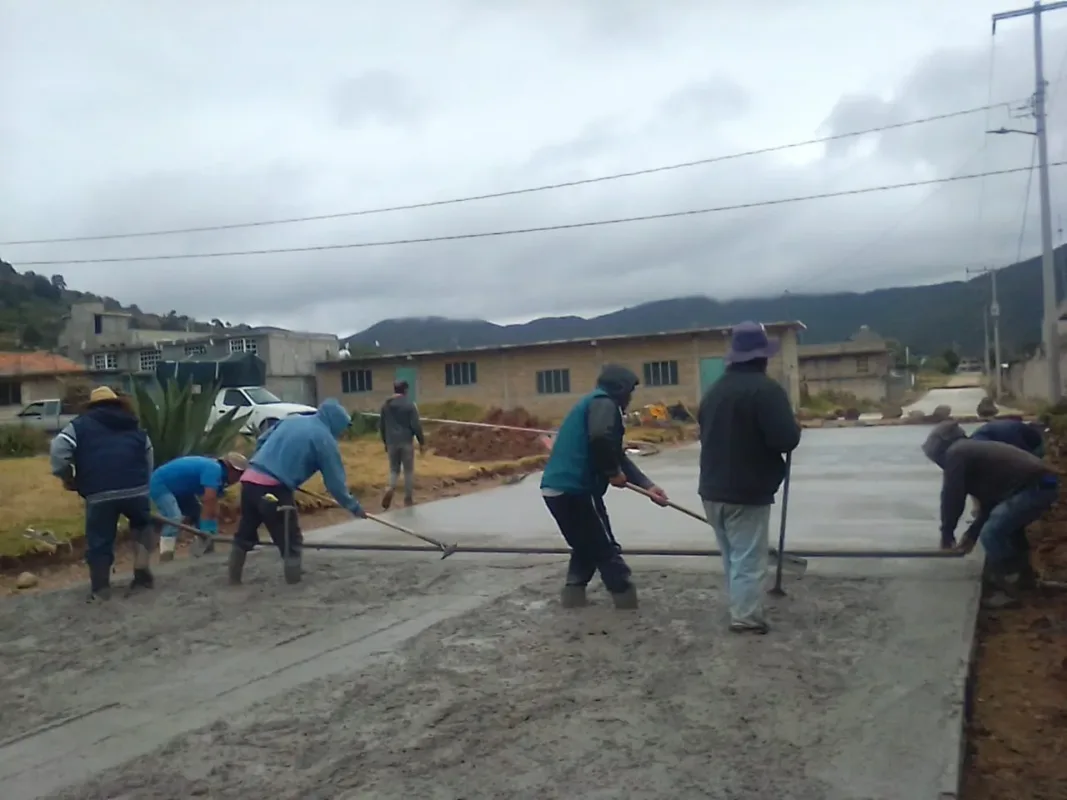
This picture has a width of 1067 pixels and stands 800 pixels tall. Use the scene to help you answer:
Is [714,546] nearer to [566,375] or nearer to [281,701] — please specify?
[281,701]

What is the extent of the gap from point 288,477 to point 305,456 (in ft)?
0.66

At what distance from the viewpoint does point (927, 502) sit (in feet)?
39.1

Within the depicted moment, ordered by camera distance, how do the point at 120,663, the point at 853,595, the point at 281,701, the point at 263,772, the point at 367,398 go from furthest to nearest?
1. the point at 367,398
2. the point at 853,595
3. the point at 120,663
4. the point at 281,701
5. the point at 263,772

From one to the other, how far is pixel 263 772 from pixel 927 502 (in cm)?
926

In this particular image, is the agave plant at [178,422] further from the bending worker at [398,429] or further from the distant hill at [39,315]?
the distant hill at [39,315]

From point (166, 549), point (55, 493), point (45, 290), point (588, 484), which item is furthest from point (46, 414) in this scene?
point (45, 290)

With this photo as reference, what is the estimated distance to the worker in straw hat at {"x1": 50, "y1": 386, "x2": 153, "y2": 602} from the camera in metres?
8.05

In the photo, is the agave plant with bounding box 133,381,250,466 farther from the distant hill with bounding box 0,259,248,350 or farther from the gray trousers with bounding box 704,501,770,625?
the distant hill with bounding box 0,259,248,350

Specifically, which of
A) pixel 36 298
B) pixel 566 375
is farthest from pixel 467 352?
pixel 36 298

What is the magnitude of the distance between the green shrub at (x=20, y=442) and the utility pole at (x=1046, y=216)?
24.9m

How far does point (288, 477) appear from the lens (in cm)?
824

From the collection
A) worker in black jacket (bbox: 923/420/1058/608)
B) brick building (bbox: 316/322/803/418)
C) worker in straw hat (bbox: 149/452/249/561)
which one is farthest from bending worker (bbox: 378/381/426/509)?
brick building (bbox: 316/322/803/418)

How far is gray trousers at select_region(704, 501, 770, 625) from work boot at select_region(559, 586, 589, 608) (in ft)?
3.69

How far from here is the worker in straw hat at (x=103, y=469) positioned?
8055 millimetres
